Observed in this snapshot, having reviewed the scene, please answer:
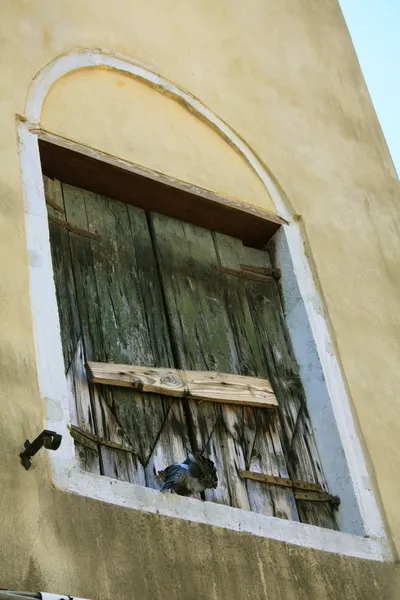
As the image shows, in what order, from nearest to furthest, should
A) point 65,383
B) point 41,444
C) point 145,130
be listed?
point 41,444, point 65,383, point 145,130

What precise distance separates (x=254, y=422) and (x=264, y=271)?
3.51 feet

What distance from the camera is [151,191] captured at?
622 cm

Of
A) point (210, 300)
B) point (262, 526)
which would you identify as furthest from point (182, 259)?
point (262, 526)

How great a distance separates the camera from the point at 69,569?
4.25 m

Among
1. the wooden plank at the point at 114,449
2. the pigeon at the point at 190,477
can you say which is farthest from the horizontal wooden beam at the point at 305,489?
the wooden plank at the point at 114,449

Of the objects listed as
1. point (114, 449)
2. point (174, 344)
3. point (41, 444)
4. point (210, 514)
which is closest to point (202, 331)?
point (174, 344)

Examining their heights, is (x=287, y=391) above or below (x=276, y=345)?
below

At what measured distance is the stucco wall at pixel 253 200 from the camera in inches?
173

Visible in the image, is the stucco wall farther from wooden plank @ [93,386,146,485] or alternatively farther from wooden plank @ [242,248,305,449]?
wooden plank @ [93,386,146,485]

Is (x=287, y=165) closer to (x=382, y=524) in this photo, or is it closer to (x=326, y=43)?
(x=326, y=43)

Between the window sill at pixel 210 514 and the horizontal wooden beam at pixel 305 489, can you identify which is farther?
the horizontal wooden beam at pixel 305 489

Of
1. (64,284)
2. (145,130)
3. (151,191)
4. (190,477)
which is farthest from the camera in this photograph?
(145,130)

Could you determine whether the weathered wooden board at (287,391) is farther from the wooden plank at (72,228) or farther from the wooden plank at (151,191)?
the wooden plank at (72,228)

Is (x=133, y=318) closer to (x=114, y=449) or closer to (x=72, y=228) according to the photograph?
(x=72, y=228)
